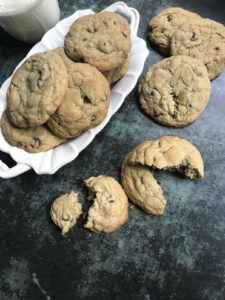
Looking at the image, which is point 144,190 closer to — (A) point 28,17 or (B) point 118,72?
(B) point 118,72

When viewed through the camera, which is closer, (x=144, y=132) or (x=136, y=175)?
(x=136, y=175)

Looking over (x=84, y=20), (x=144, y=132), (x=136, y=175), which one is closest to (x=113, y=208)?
(x=136, y=175)

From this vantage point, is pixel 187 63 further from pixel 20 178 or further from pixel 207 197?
pixel 20 178

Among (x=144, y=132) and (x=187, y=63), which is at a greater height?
(x=187, y=63)

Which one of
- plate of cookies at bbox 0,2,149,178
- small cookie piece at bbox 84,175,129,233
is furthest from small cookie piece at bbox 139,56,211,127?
small cookie piece at bbox 84,175,129,233

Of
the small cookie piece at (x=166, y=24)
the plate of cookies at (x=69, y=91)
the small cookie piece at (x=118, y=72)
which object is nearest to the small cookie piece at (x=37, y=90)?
the plate of cookies at (x=69, y=91)
